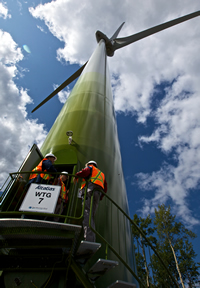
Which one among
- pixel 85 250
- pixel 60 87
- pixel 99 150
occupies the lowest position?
pixel 85 250

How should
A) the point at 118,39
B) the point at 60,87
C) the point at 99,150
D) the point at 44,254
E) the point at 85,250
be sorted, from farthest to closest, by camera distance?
1. the point at 118,39
2. the point at 60,87
3. the point at 99,150
4. the point at 44,254
5. the point at 85,250

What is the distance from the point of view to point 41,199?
4621 millimetres

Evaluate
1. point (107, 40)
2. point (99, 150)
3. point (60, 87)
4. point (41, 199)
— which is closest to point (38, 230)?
point (41, 199)

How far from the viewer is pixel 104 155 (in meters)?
8.37

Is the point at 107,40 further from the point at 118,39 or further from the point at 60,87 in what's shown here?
the point at 60,87

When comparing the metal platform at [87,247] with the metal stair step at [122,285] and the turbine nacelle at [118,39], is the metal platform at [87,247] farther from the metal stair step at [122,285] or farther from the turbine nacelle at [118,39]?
the turbine nacelle at [118,39]

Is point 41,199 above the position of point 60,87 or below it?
below

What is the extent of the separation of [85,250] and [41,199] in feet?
5.16

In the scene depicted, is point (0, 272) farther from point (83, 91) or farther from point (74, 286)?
point (83, 91)

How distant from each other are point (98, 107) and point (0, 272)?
8490mm

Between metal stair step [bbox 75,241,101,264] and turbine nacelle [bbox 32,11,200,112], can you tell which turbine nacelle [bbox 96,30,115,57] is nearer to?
turbine nacelle [bbox 32,11,200,112]

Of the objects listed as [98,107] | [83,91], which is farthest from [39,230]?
[83,91]

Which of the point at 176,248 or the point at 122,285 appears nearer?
the point at 122,285

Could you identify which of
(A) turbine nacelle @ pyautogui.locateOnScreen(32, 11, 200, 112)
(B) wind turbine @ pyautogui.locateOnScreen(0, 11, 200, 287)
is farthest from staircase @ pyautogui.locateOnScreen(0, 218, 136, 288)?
(A) turbine nacelle @ pyautogui.locateOnScreen(32, 11, 200, 112)
